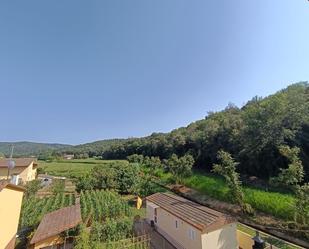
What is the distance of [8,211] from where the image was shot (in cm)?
1160

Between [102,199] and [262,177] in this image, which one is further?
[262,177]

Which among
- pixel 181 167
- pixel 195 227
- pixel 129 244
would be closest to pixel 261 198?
pixel 195 227

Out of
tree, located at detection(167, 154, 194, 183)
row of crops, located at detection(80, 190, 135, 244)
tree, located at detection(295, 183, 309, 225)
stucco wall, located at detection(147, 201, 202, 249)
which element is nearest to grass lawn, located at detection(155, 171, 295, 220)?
tree, located at detection(295, 183, 309, 225)

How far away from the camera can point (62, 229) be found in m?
12.5

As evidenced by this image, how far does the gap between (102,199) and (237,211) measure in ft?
45.6

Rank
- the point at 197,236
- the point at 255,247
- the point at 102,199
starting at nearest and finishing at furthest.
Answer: the point at 255,247
the point at 197,236
the point at 102,199

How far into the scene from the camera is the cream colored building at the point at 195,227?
11877 mm

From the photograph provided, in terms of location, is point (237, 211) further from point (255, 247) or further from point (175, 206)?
point (255, 247)

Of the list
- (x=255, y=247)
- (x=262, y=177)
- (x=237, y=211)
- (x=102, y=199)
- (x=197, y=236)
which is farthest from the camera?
(x=262, y=177)

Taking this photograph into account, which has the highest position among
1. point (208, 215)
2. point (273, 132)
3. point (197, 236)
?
point (273, 132)

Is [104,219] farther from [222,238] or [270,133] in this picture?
[270,133]

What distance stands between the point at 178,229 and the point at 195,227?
98.2 inches

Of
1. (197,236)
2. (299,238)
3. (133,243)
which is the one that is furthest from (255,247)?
(133,243)

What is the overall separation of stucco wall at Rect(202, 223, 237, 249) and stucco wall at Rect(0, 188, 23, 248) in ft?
34.1
